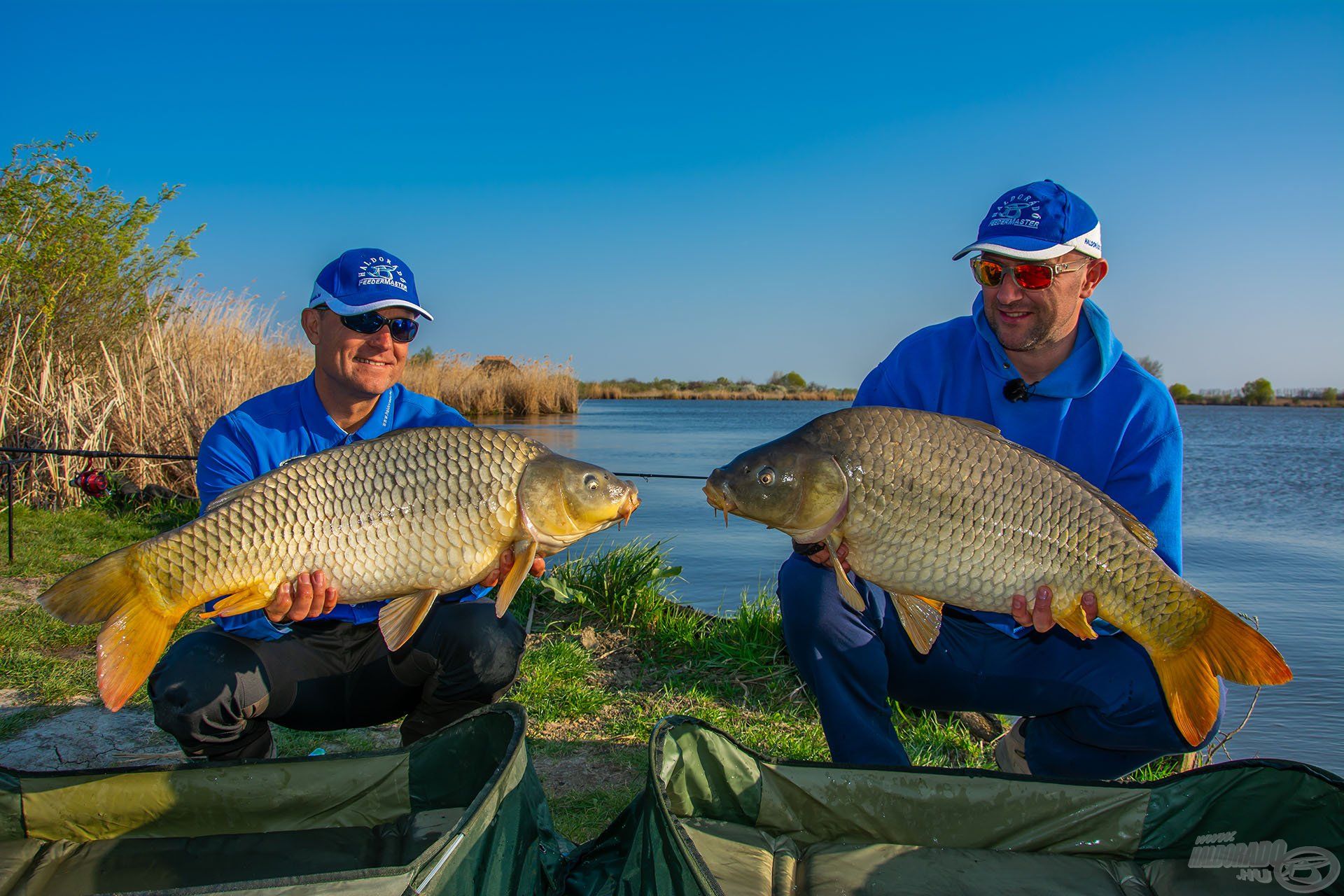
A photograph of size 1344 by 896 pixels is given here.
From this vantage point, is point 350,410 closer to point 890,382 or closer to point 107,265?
point 890,382

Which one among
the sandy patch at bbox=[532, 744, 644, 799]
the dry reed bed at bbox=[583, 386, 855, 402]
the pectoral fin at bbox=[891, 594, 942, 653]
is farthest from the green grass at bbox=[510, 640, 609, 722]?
the dry reed bed at bbox=[583, 386, 855, 402]

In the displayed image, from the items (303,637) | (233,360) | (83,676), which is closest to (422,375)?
(233,360)

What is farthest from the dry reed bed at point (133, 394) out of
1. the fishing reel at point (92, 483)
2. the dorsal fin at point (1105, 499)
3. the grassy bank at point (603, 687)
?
the dorsal fin at point (1105, 499)

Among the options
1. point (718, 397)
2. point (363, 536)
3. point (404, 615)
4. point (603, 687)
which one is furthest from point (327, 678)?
point (718, 397)

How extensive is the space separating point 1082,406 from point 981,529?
1.91ft

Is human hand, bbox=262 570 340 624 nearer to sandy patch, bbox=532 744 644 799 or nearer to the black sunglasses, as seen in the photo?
the black sunglasses

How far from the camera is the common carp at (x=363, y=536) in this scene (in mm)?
1642

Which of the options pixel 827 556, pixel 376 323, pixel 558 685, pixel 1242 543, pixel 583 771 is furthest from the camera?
pixel 1242 543

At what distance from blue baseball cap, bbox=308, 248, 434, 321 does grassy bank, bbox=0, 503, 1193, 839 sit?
1.17 meters

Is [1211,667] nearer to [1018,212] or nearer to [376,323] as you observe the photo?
[1018,212]

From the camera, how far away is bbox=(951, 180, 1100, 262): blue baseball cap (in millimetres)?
2072

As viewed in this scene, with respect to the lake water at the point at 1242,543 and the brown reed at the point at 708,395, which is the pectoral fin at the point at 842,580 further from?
the brown reed at the point at 708,395

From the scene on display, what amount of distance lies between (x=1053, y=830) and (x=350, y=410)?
1760 mm

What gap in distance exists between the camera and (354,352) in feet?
6.93
